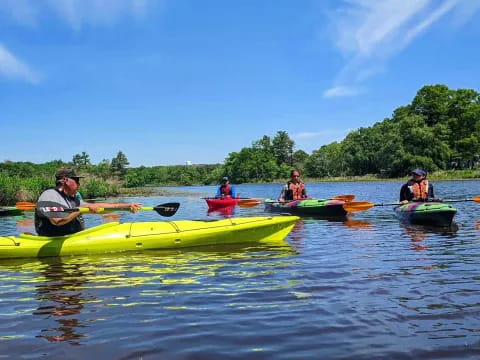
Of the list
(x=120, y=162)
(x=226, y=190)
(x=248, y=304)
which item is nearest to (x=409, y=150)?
(x=226, y=190)

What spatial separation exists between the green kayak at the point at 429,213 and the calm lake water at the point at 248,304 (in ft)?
8.60

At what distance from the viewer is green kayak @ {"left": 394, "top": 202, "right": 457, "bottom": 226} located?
9922 millimetres

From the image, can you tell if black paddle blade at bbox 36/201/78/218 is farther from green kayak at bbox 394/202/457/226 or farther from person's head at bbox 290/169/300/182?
person's head at bbox 290/169/300/182

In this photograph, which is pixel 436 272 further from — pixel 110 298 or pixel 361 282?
pixel 110 298

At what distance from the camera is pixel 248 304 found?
4.30 m

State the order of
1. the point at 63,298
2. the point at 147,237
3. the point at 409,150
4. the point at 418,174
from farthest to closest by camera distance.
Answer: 1. the point at 409,150
2. the point at 418,174
3. the point at 147,237
4. the point at 63,298

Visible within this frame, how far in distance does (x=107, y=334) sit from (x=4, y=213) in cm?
1407

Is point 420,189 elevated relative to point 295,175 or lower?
Result: lower

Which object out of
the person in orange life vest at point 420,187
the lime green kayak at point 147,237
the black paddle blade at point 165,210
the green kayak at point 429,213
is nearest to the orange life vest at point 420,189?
the person in orange life vest at point 420,187

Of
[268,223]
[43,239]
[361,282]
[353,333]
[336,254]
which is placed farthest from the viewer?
[268,223]

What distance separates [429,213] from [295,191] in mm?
4897

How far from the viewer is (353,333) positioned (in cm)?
347

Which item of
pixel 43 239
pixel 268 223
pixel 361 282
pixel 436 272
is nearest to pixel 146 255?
pixel 43 239

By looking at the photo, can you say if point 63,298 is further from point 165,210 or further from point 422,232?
point 422,232
